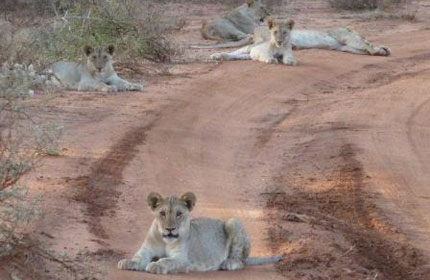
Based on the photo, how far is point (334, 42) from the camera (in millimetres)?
21438

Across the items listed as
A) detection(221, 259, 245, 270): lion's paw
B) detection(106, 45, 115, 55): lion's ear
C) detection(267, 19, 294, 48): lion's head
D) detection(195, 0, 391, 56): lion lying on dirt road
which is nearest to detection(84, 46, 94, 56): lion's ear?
detection(106, 45, 115, 55): lion's ear

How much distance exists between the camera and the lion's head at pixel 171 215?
781 cm

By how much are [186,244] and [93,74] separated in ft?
27.6

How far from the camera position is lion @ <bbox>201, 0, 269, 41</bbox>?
2219 centimetres

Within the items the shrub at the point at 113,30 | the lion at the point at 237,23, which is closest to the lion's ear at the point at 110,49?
the shrub at the point at 113,30

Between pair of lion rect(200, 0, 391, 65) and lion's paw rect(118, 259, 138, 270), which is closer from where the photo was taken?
lion's paw rect(118, 259, 138, 270)

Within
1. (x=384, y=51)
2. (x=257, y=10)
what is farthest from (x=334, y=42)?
(x=257, y=10)

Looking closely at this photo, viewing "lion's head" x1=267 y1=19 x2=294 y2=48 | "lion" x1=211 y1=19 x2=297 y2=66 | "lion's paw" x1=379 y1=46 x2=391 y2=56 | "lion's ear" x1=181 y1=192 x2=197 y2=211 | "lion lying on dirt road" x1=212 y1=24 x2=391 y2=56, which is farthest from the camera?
"lion lying on dirt road" x1=212 y1=24 x2=391 y2=56

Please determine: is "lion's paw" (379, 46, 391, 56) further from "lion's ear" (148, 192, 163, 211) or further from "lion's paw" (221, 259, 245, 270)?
"lion's ear" (148, 192, 163, 211)

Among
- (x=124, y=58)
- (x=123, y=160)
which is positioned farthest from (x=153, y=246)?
(x=124, y=58)

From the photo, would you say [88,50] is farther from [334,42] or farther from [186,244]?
[186,244]

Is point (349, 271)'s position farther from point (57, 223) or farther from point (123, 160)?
point (123, 160)

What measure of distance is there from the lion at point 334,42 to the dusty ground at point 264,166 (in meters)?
2.28

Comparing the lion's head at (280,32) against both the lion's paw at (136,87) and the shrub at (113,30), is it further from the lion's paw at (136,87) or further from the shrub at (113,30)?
the lion's paw at (136,87)
